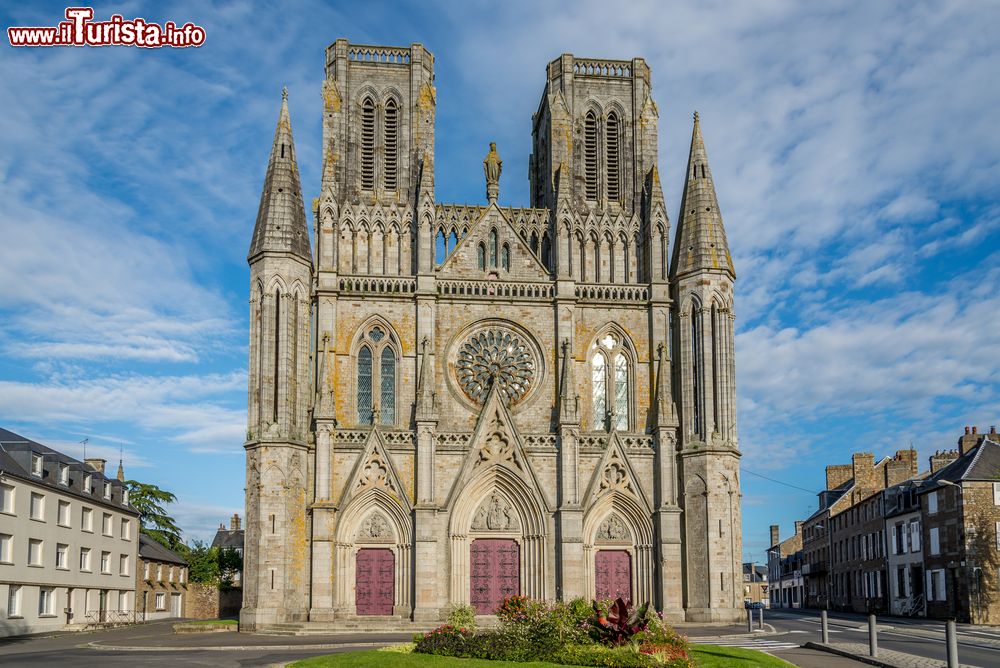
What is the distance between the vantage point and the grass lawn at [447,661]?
21.3m

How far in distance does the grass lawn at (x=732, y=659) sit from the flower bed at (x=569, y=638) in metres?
0.55

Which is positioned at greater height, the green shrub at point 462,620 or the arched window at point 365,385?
the arched window at point 365,385

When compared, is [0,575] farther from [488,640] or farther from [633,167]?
[633,167]

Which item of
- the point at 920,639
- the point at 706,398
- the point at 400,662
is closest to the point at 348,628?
the point at 706,398

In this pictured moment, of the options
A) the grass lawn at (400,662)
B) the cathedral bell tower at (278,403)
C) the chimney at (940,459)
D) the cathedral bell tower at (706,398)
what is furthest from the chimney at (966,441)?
the grass lawn at (400,662)

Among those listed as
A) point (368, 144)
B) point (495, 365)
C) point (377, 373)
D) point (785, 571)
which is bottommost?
point (785, 571)

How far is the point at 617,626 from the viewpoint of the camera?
74.1 ft

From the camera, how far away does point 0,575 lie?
40.6m

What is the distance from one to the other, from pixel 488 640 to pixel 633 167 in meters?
29.7

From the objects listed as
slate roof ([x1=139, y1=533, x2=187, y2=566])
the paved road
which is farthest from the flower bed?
slate roof ([x1=139, y1=533, x2=187, y2=566])

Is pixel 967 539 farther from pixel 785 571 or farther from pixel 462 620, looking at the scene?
pixel 785 571

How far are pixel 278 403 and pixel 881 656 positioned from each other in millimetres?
24807

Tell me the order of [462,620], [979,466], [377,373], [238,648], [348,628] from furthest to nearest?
1. [979,466]
2. [377,373]
3. [348,628]
4. [238,648]
5. [462,620]

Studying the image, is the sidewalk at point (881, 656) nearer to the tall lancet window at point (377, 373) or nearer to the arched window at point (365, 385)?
the tall lancet window at point (377, 373)
